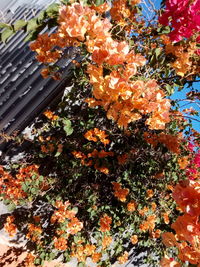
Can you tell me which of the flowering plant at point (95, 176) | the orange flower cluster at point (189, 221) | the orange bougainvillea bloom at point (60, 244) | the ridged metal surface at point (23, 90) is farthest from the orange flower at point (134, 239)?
the orange flower cluster at point (189, 221)

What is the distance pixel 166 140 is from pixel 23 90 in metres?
1.89

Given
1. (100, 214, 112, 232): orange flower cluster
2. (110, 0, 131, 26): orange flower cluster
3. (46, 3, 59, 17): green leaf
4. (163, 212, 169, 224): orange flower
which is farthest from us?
(163, 212, 169, 224): orange flower

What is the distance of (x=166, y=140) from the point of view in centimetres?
285

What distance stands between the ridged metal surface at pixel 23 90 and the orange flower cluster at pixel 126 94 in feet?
6.12

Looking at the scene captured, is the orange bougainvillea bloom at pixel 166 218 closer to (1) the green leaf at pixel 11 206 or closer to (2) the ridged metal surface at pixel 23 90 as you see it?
(1) the green leaf at pixel 11 206

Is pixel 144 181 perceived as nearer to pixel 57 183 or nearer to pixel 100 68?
pixel 57 183

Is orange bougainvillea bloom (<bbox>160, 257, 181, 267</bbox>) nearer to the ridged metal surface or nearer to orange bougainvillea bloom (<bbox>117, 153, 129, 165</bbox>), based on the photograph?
orange bougainvillea bloom (<bbox>117, 153, 129, 165</bbox>)

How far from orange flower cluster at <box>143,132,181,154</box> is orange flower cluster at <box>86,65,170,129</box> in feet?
5.66

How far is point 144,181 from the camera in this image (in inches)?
135

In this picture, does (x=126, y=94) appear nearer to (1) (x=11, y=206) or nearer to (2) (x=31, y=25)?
(2) (x=31, y=25)

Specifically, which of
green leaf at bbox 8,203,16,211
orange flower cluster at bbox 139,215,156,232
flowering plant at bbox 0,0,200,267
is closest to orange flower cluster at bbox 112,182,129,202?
flowering plant at bbox 0,0,200,267

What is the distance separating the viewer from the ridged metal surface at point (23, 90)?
9.66 feet

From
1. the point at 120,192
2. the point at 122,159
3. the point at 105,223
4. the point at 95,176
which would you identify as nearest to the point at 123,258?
the point at 105,223

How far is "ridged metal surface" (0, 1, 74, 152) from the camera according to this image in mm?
2945
